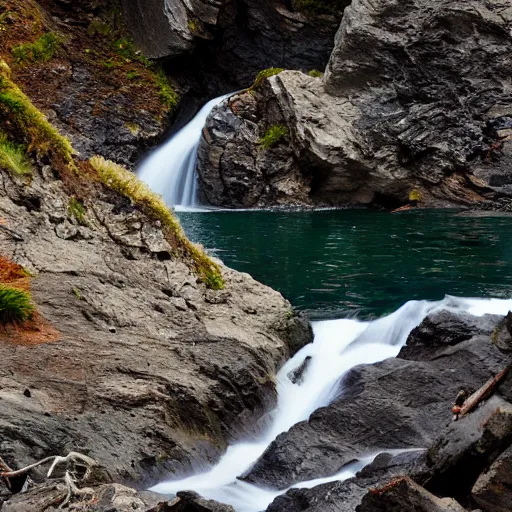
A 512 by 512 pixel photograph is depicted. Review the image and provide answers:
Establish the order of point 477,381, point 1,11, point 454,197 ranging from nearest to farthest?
point 477,381 → point 454,197 → point 1,11

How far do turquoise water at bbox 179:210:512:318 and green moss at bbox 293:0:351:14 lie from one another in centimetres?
1395

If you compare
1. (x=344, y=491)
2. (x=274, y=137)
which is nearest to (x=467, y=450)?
(x=344, y=491)

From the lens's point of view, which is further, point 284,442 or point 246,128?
point 246,128

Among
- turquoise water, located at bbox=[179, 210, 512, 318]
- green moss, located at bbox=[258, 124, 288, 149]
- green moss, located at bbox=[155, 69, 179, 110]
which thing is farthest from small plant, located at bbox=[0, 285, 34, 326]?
green moss, located at bbox=[155, 69, 179, 110]

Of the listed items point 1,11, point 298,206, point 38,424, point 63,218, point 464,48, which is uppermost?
point 1,11

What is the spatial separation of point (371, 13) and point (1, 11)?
1833 cm

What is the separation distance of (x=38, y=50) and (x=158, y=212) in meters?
26.8

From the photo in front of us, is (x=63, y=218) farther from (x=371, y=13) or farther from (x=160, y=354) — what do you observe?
(x=371, y=13)

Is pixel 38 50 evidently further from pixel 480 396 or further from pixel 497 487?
pixel 497 487

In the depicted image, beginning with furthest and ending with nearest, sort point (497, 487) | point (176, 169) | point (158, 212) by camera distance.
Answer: point (176, 169), point (158, 212), point (497, 487)

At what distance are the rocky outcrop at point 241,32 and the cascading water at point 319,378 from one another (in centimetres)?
2631

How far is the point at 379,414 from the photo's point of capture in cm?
770

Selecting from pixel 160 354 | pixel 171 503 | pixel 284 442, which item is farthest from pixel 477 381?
pixel 171 503

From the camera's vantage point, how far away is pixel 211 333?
840 centimetres
